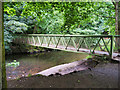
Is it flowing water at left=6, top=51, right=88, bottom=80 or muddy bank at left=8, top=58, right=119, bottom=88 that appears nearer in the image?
muddy bank at left=8, top=58, right=119, bottom=88

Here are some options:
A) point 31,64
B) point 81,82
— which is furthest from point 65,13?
point 31,64

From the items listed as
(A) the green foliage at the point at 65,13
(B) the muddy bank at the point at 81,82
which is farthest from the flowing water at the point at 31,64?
(A) the green foliage at the point at 65,13

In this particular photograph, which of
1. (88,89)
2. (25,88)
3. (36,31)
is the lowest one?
(25,88)

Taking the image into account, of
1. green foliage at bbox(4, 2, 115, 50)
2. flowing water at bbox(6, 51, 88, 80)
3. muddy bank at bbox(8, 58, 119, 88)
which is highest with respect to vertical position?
green foliage at bbox(4, 2, 115, 50)

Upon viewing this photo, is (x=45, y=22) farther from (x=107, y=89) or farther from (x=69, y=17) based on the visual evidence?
(x=107, y=89)

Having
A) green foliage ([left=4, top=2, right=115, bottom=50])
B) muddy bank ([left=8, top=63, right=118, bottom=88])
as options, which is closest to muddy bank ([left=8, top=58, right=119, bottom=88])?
muddy bank ([left=8, top=63, right=118, bottom=88])

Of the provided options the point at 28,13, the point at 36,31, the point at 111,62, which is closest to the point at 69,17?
the point at 28,13

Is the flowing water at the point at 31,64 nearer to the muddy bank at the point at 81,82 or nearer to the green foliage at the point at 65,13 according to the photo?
the muddy bank at the point at 81,82

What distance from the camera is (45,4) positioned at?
3391mm

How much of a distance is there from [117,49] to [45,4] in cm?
380

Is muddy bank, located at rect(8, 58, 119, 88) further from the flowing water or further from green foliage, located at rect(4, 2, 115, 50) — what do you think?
green foliage, located at rect(4, 2, 115, 50)

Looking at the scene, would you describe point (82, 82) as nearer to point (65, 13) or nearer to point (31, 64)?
point (65, 13)

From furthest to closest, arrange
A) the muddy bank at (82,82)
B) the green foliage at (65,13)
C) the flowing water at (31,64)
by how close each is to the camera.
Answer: the flowing water at (31,64) → the green foliage at (65,13) → the muddy bank at (82,82)

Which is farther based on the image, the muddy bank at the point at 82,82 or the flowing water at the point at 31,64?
the flowing water at the point at 31,64
